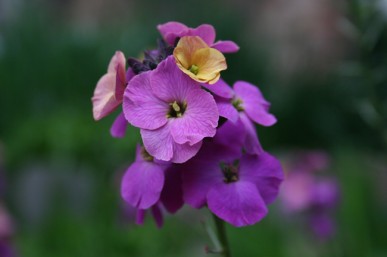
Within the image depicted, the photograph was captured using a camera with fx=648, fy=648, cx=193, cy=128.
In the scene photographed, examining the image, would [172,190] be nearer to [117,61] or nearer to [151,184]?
[151,184]

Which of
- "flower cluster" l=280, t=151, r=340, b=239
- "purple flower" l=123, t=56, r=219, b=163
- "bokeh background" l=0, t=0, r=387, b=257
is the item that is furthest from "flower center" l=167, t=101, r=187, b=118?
"flower cluster" l=280, t=151, r=340, b=239

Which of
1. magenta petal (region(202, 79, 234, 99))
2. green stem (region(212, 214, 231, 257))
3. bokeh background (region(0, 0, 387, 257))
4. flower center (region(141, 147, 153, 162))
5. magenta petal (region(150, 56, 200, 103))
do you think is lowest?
bokeh background (region(0, 0, 387, 257))

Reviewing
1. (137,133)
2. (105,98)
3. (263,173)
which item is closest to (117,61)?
(105,98)

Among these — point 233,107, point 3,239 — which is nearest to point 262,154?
point 233,107

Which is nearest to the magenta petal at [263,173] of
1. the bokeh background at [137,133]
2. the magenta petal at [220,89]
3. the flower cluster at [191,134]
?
the flower cluster at [191,134]

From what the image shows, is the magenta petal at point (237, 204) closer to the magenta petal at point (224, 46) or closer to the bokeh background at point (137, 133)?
the magenta petal at point (224, 46)

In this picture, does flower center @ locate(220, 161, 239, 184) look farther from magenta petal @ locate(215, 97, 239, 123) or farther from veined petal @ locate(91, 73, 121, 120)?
veined petal @ locate(91, 73, 121, 120)

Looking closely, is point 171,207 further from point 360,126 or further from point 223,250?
point 360,126
